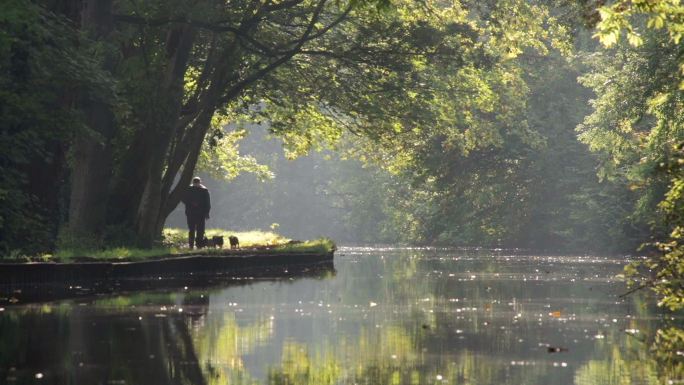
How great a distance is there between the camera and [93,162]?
Result: 111 ft

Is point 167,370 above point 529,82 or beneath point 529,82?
beneath

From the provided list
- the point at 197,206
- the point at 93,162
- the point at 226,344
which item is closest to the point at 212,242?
the point at 197,206

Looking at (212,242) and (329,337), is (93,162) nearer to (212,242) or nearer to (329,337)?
(212,242)

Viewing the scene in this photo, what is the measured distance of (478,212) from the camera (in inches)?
3147

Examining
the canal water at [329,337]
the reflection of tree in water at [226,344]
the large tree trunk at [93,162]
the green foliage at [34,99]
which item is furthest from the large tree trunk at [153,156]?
the reflection of tree in water at [226,344]

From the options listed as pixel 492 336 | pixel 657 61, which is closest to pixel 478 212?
pixel 657 61

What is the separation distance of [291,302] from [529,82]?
2165 inches

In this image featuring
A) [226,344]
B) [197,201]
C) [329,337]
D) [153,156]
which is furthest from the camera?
[197,201]

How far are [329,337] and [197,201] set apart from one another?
77.2 ft

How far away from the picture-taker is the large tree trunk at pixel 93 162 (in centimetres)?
3316

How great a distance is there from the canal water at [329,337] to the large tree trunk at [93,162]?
700 cm

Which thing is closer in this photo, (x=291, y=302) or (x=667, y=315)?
(x=667, y=315)

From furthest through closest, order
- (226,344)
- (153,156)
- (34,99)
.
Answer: (153,156) → (34,99) → (226,344)

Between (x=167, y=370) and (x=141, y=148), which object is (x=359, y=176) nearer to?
(x=141, y=148)
